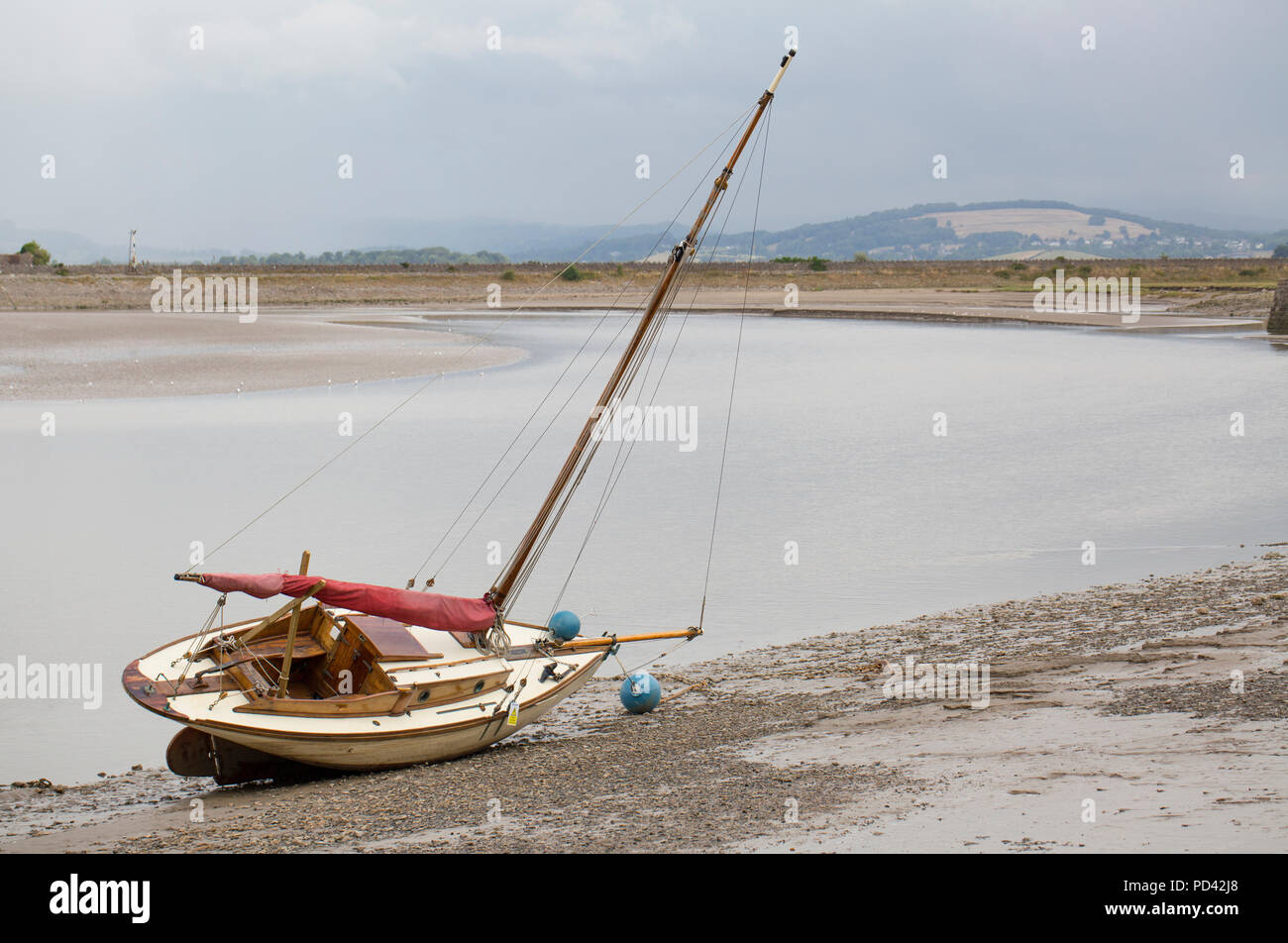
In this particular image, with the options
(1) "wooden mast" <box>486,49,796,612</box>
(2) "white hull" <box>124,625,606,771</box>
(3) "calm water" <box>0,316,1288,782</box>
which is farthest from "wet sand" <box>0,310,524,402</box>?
(2) "white hull" <box>124,625,606,771</box>

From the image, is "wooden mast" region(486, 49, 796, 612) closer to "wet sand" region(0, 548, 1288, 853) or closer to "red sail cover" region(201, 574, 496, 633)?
"red sail cover" region(201, 574, 496, 633)

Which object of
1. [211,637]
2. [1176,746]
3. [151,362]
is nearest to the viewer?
[1176,746]

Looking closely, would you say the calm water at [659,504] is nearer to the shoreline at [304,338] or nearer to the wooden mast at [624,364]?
the wooden mast at [624,364]

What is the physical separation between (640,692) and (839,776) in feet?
10.2

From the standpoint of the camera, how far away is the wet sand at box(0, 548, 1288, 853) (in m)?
8.71

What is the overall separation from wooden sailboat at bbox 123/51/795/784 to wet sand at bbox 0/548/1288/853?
0.32 meters

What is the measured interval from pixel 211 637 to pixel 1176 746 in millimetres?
8612

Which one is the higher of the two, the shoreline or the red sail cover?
the shoreline

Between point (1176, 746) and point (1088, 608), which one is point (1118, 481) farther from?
point (1176, 746)

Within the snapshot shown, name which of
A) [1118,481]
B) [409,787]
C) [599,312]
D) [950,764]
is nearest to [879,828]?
[950,764]

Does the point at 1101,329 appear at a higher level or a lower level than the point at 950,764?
higher

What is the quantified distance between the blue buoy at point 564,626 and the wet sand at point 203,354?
27.2m

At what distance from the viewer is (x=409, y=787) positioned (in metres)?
11.1

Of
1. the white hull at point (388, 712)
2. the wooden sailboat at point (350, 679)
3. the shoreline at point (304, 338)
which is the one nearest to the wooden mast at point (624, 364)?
the wooden sailboat at point (350, 679)
